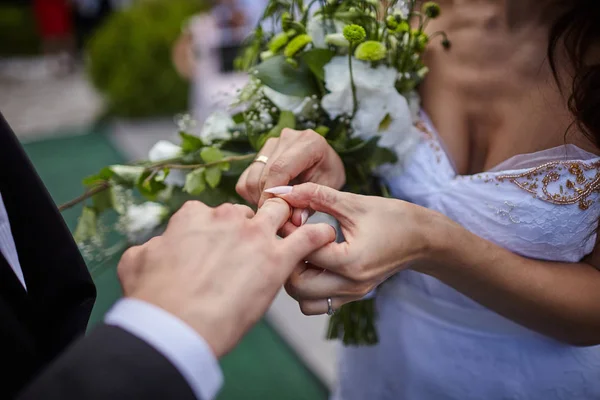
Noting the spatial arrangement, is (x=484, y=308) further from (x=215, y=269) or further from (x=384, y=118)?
(x=215, y=269)

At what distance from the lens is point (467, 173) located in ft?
3.23

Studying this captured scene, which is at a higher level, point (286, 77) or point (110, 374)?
point (286, 77)

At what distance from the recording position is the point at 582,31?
33.2 inches

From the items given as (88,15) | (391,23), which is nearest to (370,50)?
(391,23)

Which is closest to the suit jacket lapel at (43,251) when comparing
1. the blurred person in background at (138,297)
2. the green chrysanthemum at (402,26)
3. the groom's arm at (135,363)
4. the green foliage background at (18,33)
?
the blurred person in background at (138,297)

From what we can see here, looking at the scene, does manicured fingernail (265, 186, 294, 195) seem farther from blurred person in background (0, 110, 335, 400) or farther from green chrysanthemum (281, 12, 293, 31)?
green chrysanthemum (281, 12, 293, 31)

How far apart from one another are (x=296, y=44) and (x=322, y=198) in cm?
32

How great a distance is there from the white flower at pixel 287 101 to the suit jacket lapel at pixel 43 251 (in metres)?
0.43

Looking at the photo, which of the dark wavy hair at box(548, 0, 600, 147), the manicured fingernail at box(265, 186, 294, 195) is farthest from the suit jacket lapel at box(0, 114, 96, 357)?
the dark wavy hair at box(548, 0, 600, 147)

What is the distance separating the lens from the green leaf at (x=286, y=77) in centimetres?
85

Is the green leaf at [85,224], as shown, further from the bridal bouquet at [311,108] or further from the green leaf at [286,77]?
the green leaf at [286,77]

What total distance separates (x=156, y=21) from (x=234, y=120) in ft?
15.1

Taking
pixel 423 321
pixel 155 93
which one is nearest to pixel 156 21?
pixel 155 93

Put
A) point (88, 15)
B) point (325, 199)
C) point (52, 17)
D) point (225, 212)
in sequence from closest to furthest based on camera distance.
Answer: point (225, 212) < point (325, 199) < point (52, 17) < point (88, 15)
